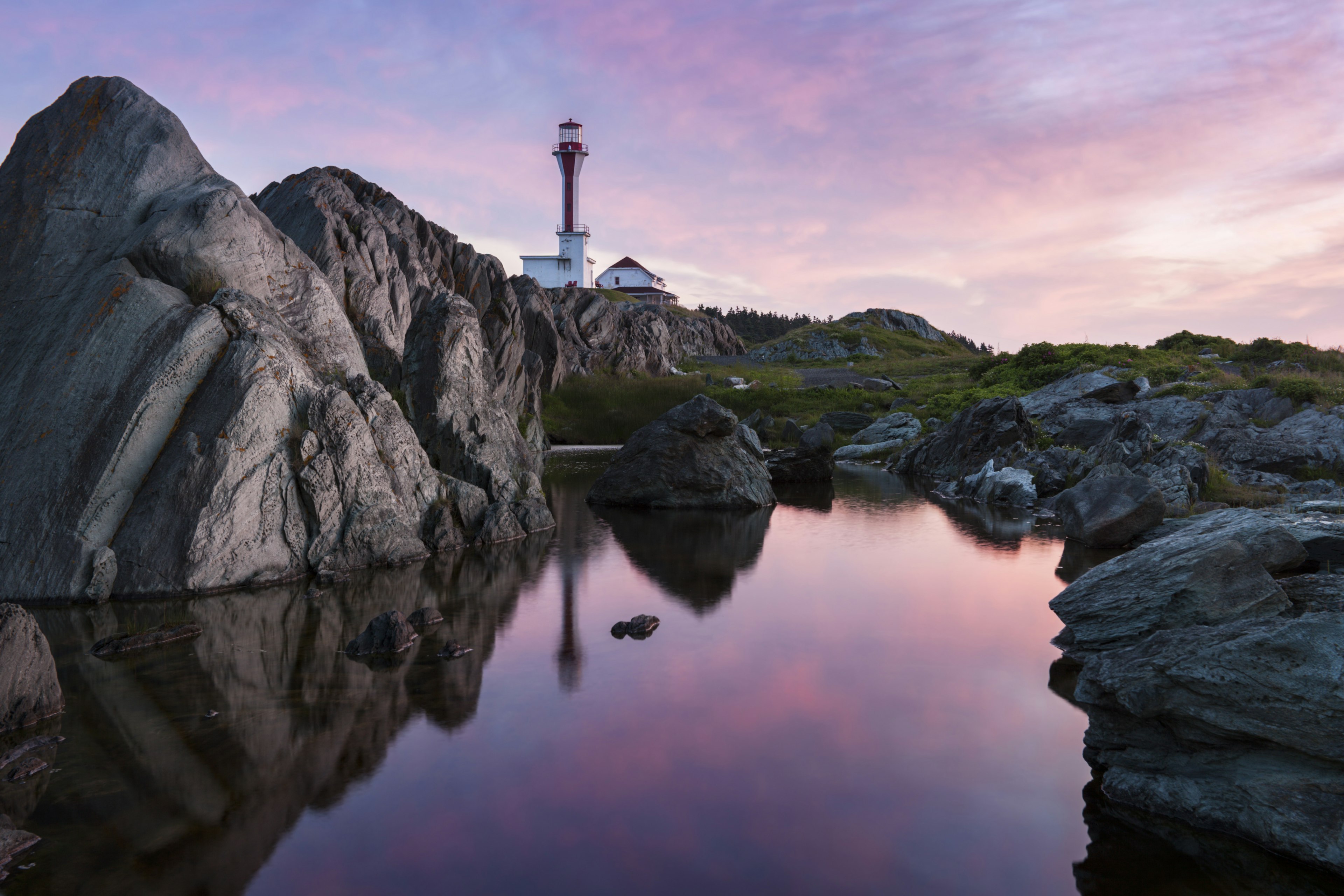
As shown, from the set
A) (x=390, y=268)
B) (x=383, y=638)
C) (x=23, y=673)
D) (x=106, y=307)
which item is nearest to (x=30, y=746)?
(x=23, y=673)

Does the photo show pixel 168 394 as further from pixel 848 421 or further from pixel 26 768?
pixel 848 421

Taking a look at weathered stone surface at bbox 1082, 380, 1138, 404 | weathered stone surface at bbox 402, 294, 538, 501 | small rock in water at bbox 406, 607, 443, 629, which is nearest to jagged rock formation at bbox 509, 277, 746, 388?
weathered stone surface at bbox 402, 294, 538, 501

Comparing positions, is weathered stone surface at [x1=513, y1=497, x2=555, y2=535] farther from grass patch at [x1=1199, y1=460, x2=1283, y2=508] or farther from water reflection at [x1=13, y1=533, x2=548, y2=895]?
grass patch at [x1=1199, y1=460, x2=1283, y2=508]

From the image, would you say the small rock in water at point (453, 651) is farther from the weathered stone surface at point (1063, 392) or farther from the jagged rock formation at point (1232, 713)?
the weathered stone surface at point (1063, 392)

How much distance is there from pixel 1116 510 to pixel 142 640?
22099 mm

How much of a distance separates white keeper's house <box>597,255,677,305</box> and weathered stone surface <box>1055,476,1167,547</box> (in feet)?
419

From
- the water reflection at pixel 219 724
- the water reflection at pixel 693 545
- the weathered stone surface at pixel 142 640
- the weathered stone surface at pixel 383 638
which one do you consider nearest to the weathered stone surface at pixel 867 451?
the water reflection at pixel 693 545

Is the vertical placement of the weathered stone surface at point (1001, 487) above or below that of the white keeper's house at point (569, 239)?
below

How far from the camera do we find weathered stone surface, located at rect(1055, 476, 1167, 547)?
21750 millimetres

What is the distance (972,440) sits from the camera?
40.4 meters

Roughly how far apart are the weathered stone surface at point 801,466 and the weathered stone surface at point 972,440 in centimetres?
633

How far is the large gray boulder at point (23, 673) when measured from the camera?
960cm

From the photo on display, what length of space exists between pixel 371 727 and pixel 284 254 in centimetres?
1430

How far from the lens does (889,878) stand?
23.1ft
